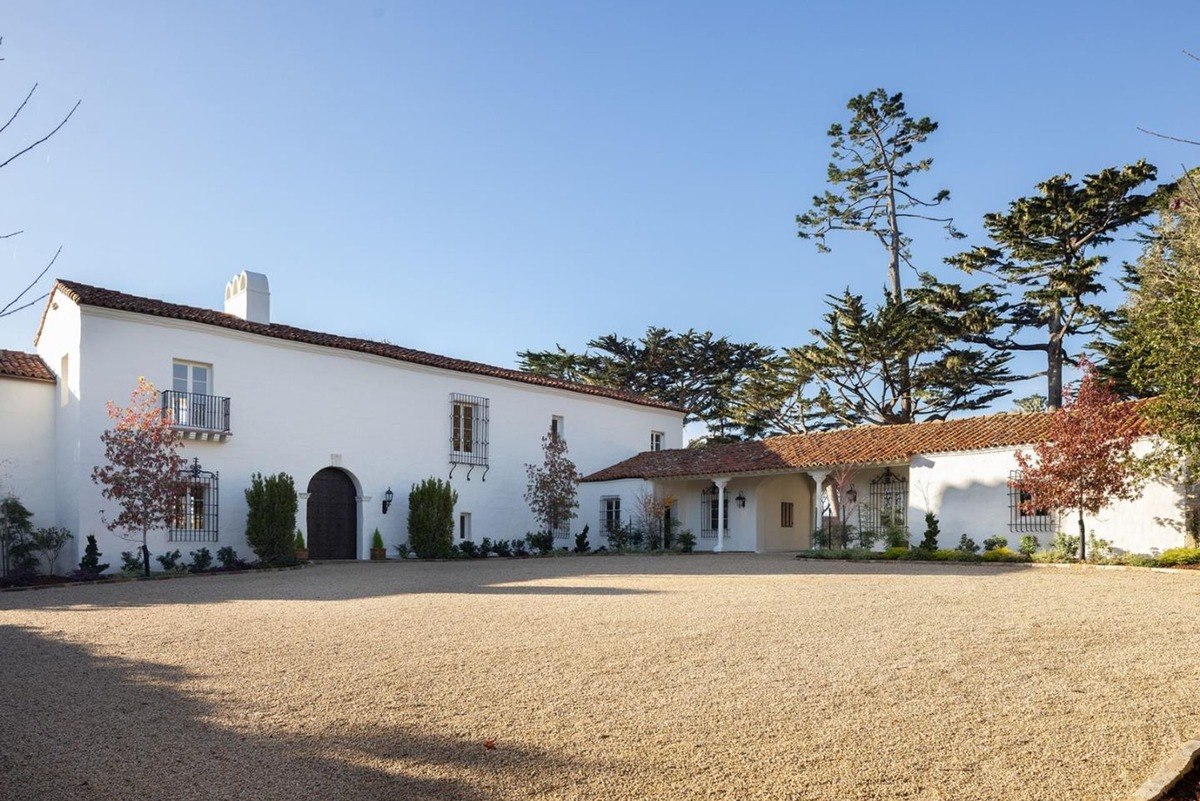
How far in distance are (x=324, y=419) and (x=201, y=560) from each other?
4.83m

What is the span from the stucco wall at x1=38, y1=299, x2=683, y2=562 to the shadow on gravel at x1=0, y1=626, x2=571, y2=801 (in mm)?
14352

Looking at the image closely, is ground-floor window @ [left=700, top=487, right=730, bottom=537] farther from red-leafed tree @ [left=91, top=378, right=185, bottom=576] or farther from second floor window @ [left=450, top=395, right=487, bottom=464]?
red-leafed tree @ [left=91, top=378, right=185, bottom=576]

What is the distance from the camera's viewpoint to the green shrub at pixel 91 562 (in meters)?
18.5

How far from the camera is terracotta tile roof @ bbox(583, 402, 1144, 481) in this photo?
21484 millimetres

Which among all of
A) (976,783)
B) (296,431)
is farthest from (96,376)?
(976,783)

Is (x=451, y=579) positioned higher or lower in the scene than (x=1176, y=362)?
lower

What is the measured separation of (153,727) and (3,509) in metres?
15.7

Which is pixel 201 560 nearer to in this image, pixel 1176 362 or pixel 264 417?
pixel 264 417

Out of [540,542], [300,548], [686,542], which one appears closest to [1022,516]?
[686,542]

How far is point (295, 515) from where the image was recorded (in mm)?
21062

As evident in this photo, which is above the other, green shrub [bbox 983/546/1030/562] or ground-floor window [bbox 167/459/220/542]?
ground-floor window [bbox 167/459/220/542]

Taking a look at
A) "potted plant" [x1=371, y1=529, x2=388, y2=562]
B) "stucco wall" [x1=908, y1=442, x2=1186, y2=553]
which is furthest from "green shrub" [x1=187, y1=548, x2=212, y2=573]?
"stucco wall" [x1=908, y1=442, x2=1186, y2=553]

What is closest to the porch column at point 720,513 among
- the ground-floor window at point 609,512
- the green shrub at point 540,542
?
the ground-floor window at point 609,512

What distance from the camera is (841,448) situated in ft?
80.0
